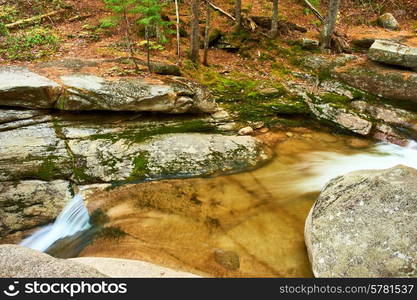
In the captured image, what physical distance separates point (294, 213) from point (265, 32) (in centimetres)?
983

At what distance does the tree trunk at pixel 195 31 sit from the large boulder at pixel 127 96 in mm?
2610

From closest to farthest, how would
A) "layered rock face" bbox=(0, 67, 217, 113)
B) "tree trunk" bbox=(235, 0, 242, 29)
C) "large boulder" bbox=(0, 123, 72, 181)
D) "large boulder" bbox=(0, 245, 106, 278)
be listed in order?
"large boulder" bbox=(0, 245, 106, 278), "large boulder" bbox=(0, 123, 72, 181), "layered rock face" bbox=(0, 67, 217, 113), "tree trunk" bbox=(235, 0, 242, 29)

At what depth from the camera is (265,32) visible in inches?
533

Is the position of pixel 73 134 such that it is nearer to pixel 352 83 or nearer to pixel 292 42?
pixel 352 83

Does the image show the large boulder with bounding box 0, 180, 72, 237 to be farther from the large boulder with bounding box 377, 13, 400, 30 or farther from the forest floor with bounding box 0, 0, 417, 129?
the large boulder with bounding box 377, 13, 400, 30

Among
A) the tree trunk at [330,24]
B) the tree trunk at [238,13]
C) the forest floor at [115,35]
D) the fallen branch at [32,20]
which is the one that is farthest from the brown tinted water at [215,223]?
the fallen branch at [32,20]

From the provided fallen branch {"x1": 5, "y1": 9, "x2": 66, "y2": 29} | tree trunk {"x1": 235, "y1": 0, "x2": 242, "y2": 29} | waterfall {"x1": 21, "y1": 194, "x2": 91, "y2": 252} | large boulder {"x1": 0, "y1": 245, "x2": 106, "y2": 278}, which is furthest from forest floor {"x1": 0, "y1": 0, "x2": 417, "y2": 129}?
large boulder {"x1": 0, "y1": 245, "x2": 106, "y2": 278}

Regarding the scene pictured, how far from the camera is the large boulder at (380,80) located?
978 centimetres

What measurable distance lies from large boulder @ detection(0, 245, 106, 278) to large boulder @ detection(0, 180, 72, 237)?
2410mm

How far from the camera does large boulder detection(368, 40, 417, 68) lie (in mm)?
10227

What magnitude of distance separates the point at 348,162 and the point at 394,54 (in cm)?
514

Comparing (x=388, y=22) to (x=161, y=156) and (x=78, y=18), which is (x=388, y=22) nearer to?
(x=161, y=156)

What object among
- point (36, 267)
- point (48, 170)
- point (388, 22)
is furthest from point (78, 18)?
point (388, 22)

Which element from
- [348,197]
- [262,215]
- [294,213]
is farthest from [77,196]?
[348,197]
